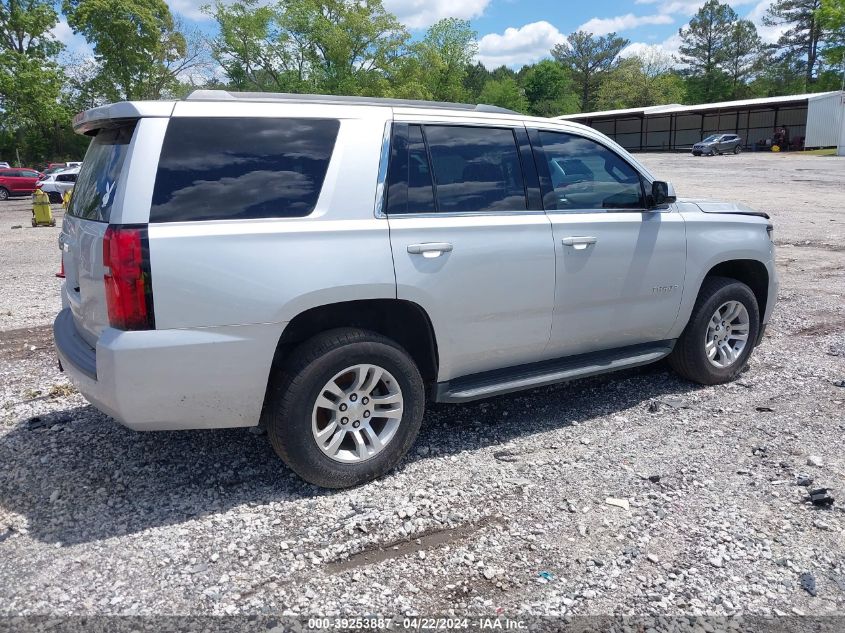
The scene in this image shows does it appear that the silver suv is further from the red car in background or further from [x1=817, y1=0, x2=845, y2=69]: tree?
[x1=817, y1=0, x2=845, y2=69]: tree

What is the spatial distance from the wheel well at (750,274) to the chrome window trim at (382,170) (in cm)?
292

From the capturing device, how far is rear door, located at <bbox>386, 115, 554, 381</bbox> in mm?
3834

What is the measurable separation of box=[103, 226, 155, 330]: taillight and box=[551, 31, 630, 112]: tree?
106m

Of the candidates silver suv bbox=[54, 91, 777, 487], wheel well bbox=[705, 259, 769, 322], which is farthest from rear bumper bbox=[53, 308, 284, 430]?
wheel well bbox=[705, 259, 769, 322]

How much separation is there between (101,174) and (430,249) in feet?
5.80

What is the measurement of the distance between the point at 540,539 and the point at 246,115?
2.54 metres

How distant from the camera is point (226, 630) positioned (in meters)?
2.72

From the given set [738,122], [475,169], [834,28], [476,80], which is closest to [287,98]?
[475,169]

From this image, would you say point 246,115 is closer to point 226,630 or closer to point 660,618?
point 226,630

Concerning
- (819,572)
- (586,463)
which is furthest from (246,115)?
(819,572)

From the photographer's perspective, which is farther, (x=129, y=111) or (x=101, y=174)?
(x=101, y=174)

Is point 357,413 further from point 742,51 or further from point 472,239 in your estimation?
point 742,51

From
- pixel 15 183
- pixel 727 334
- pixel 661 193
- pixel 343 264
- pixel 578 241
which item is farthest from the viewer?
pixel 15 183

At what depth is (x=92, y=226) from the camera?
347 centimetres
